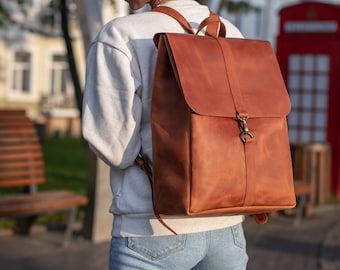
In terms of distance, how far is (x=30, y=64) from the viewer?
37.2 meters

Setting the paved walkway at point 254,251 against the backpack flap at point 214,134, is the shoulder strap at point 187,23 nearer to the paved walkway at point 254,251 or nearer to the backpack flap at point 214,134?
the backpack flap at point 214,134

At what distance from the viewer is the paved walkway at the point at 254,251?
6164 mm

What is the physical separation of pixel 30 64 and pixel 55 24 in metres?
2.58

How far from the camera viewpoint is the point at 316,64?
1115cm

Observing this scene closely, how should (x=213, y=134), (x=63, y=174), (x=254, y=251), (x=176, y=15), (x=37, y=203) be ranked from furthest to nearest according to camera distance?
1. (x=63, y=174)
2. (x=254, y=251)
3. (x=37, y=203)
4. (x=176, y=15)
5. (x=213, y=134)

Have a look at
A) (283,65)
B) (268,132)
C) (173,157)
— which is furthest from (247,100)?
(283,65)

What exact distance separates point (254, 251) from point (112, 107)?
15.7 feet

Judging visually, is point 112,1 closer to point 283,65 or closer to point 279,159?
point 283,65

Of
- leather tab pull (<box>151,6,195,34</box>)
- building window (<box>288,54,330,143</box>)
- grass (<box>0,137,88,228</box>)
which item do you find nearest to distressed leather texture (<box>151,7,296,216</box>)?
leather tab pull (<box>151,6,195,34</box>)

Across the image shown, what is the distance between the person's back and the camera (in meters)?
2.31

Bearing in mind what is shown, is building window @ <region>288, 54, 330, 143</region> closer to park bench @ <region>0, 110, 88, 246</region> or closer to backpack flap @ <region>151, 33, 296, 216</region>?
park bench @ <region>0, 110, 88, 246</region>

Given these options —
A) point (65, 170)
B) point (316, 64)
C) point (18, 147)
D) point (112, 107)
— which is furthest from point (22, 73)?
point (112, 107)

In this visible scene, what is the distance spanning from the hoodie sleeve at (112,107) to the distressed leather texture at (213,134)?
0.09 m

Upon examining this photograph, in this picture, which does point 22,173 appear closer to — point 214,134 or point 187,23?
point 187,23
